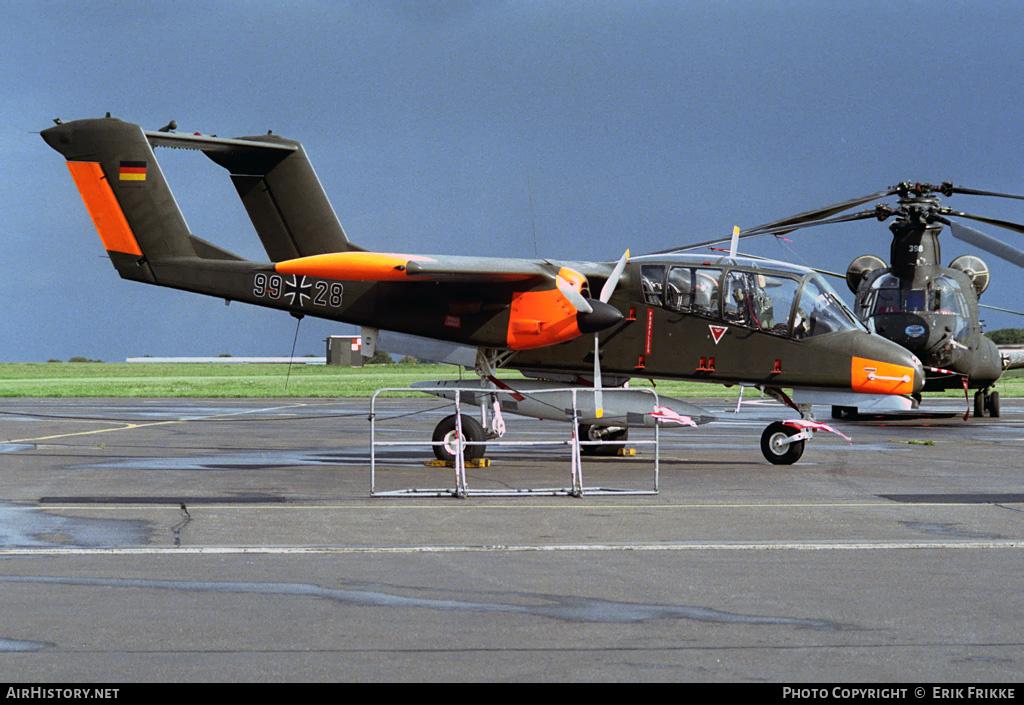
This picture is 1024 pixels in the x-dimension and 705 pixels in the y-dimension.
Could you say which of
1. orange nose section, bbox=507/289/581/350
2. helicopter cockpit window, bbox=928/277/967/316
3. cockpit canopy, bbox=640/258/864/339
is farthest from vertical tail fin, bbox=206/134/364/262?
helicopter cockpit window, bbox=928/277/967/316

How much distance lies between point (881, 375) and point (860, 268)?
44.5ft

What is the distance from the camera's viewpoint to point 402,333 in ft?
56.0

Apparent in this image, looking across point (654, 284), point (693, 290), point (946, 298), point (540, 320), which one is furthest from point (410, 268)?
point (946, 298)

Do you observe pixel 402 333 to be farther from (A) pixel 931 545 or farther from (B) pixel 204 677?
(B) pixel 204 677

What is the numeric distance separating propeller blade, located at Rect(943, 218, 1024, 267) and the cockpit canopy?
4457mm

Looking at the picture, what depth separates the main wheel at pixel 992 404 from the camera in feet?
103

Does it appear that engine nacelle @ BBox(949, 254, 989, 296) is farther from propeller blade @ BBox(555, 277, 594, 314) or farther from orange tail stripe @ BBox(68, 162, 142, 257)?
orange tail stripe @ BBox(68, 162, 142, 257)

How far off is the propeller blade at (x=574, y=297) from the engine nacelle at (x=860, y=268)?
15.6 metres

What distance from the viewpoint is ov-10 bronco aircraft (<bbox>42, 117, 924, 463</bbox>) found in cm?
1603

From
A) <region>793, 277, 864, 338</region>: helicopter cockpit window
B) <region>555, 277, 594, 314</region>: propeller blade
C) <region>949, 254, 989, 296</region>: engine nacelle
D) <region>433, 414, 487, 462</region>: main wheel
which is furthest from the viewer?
<region>949, 254, 989, 296</region>: engine nacelle

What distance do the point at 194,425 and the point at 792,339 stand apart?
15945mm

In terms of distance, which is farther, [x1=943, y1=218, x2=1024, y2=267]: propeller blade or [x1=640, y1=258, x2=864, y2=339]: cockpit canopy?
[x1=943, y1=218, x2=1024, y2=267]: propeller blade

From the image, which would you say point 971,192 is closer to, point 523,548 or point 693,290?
point 693,290

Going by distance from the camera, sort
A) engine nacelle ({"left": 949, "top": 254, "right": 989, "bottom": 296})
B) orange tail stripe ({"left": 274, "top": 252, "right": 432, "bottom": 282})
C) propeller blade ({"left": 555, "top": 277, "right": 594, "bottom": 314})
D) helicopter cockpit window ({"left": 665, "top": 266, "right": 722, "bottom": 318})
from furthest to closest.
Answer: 1. engine nacelle ({"left": 949, "top": 254, "right": 989, "bottom": 296})
2. helicopter cockpit window ({"left": 665, "top": 266, "right": 722, "bottom": 318})
3. propeller blade ({"left": 555, "top": 277, "right": 594, "bottom": 314})
4. orange tail stripe ({"left": 274, "top": 252, "right": 432, "bottom": 282})
